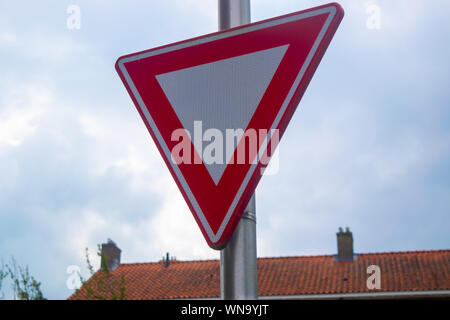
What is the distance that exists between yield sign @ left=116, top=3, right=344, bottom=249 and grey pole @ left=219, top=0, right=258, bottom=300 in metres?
0.03

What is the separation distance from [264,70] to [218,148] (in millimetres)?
259

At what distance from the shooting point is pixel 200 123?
5.38 feet

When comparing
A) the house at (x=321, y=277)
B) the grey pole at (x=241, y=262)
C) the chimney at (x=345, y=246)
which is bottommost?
the grey pole at (x=241, y=262)

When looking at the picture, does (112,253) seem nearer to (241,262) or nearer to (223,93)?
(223,93)

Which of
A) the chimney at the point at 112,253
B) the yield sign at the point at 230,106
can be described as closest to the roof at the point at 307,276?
the chimney at the point at 112,253

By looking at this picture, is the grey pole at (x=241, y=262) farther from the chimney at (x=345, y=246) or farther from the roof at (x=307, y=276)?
the chimney at (x=345, y=246)

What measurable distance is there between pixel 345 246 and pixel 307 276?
291cm

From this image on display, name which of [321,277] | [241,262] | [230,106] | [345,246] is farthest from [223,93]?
[345,246]

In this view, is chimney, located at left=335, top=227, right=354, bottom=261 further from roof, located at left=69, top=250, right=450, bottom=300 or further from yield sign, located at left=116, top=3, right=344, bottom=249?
yield sign, located at left=116, top=3, right=344, bottom=249

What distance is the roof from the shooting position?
80.6 ft

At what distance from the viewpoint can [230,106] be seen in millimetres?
1610

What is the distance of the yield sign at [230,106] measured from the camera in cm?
152
